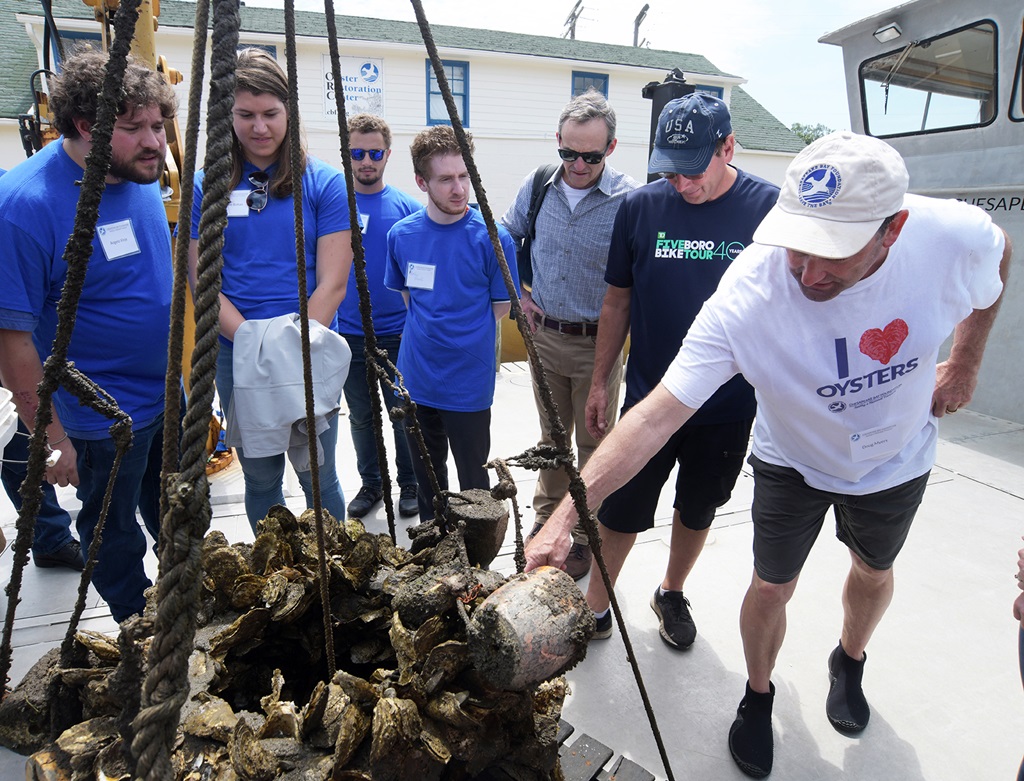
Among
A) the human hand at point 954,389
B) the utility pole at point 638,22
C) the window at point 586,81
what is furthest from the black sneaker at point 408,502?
the utility pole at point 638,22

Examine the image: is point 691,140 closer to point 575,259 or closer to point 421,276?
point 575,259

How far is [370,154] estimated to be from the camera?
3.21 meters

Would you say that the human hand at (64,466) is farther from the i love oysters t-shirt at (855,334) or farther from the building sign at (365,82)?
the building sign at (365,82)

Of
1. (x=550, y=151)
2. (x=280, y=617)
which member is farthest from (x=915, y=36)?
(x=550, y=151)

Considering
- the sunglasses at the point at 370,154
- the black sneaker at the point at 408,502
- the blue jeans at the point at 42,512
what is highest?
the sunglasses at the point at 370,154

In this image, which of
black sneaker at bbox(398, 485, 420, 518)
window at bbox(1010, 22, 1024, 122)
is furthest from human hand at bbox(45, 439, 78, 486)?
window at bbox(1010, 22, 1024, 122)

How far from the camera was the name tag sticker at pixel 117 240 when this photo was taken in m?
1.89

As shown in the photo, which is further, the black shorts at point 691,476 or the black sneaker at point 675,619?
the black sneaker at point 675,619

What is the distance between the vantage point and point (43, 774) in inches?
42.5

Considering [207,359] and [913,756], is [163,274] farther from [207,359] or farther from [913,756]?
[913,756]

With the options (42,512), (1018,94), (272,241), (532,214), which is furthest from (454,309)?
(1018,94)

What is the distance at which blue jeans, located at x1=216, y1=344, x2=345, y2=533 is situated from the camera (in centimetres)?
223

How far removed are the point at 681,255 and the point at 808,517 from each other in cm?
95

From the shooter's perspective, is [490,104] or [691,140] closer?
[691,140]
